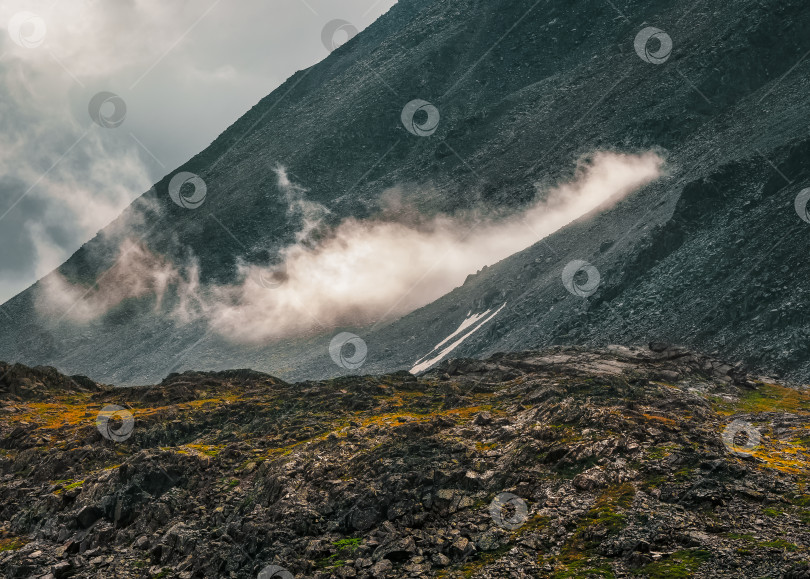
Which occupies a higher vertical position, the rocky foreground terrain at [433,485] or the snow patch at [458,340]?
the snow patch at [458,340]

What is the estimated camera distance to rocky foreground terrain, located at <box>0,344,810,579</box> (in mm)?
35781

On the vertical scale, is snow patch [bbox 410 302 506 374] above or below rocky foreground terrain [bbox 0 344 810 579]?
above

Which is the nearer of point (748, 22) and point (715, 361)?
point (715, 361)

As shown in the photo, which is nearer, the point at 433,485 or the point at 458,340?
the point at 433,485

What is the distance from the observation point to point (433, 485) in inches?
1762

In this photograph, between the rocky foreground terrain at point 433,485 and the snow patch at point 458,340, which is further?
the snow patch at point 458,340

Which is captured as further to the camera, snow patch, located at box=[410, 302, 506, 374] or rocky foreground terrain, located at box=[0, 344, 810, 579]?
snow patch, located at box=[410, 302, 506, 374]

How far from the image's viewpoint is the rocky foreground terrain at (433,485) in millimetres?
35781

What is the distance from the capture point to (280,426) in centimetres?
6888

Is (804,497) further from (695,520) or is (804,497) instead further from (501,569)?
(501,569)

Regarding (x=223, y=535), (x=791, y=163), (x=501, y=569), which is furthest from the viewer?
(x=791, y=163)

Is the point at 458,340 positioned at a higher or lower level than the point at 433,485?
higher

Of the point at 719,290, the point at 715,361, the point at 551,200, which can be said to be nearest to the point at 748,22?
the point at 551,200

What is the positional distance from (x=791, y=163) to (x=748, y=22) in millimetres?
82133
